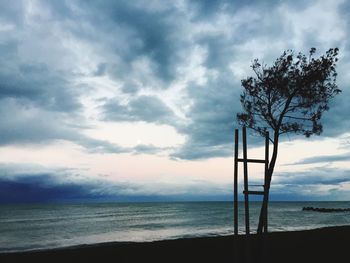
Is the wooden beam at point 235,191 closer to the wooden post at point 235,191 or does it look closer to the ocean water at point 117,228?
the wooden post at point 235,191

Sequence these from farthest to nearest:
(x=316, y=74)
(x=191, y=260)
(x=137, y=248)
A: (x=137, y=248)
(x=316, y=74)
(x=191, y=260)

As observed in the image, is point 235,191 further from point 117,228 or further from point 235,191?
point 117,228

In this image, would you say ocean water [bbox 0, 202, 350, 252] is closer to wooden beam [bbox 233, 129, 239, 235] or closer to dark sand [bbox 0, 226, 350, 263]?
dark sand [bbox 0, 226, 350, 263]

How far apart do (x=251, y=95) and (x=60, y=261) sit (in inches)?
506

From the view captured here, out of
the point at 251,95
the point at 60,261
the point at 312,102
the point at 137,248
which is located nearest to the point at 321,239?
the point at 312,102

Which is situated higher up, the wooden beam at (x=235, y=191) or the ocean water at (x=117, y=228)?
the wooden beam at (x=235, y=191)

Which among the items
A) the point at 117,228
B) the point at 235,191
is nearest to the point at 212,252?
the point at 235,191

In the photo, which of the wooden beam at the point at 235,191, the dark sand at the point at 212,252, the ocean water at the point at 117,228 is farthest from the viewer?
the ocean water at the point at 117,228

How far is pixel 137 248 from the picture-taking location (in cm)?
1864

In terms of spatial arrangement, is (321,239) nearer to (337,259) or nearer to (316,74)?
(337,259)

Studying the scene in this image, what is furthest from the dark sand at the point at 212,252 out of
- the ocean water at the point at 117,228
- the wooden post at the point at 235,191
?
the ocean water at the point at 117,228

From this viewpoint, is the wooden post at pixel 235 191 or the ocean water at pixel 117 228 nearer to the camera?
the wooden post at pixel 235 191

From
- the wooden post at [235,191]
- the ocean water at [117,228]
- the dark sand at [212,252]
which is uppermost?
the wooden post at [235,191]

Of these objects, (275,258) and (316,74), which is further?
(316,74)
